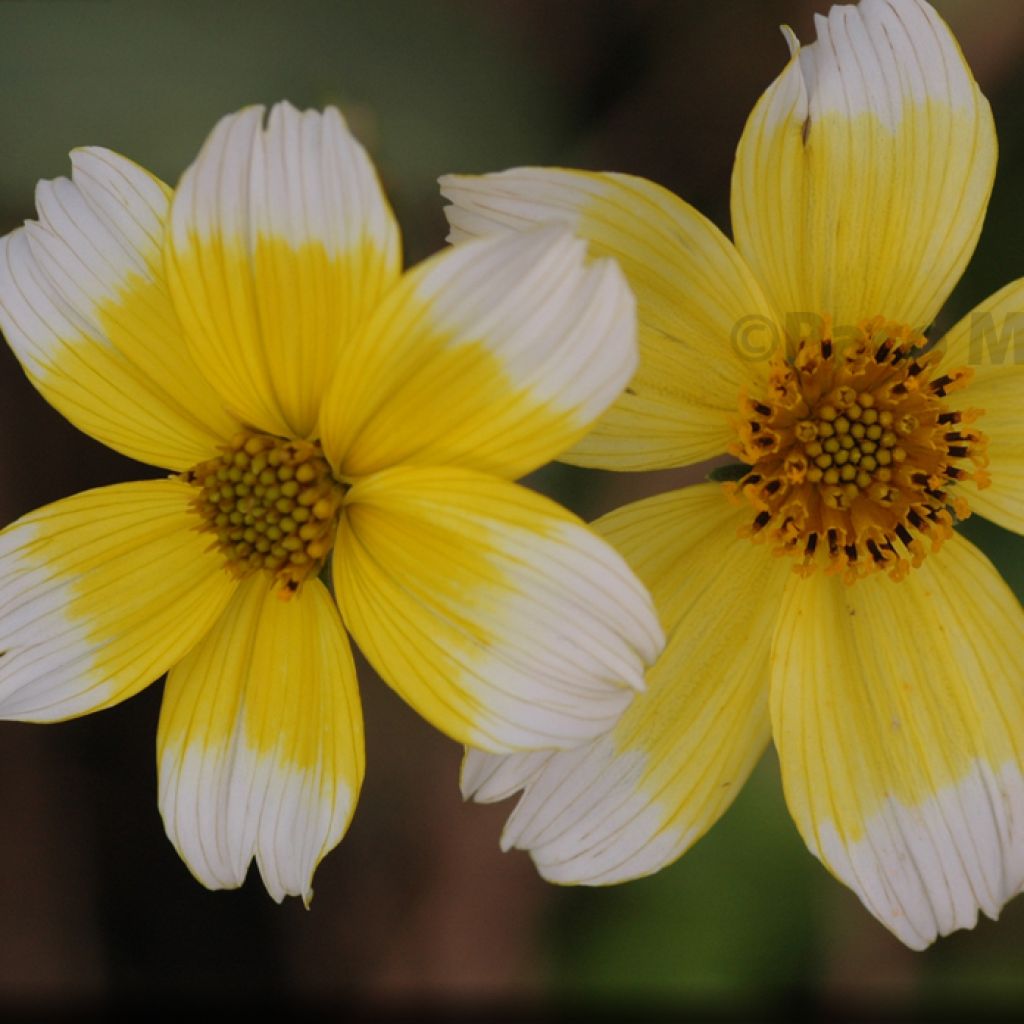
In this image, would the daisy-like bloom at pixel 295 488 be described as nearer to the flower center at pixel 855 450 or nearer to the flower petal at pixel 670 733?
the flower petal at pixel 670 733

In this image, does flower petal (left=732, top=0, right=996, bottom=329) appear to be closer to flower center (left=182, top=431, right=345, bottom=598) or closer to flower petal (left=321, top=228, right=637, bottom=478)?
flower petal (left=321, top=228, right=637, bottom=478)

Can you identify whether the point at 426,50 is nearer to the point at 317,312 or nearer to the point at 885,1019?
the point at 317,312

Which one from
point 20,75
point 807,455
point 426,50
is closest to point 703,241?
point 807,455

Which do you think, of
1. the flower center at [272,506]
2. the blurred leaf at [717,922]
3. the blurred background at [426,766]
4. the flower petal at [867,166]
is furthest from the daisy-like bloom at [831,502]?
the blurred leaf at [717,922]

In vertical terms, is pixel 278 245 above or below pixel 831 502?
above

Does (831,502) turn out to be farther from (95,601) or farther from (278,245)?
(95,601)

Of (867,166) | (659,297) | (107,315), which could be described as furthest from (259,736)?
(867,166)
